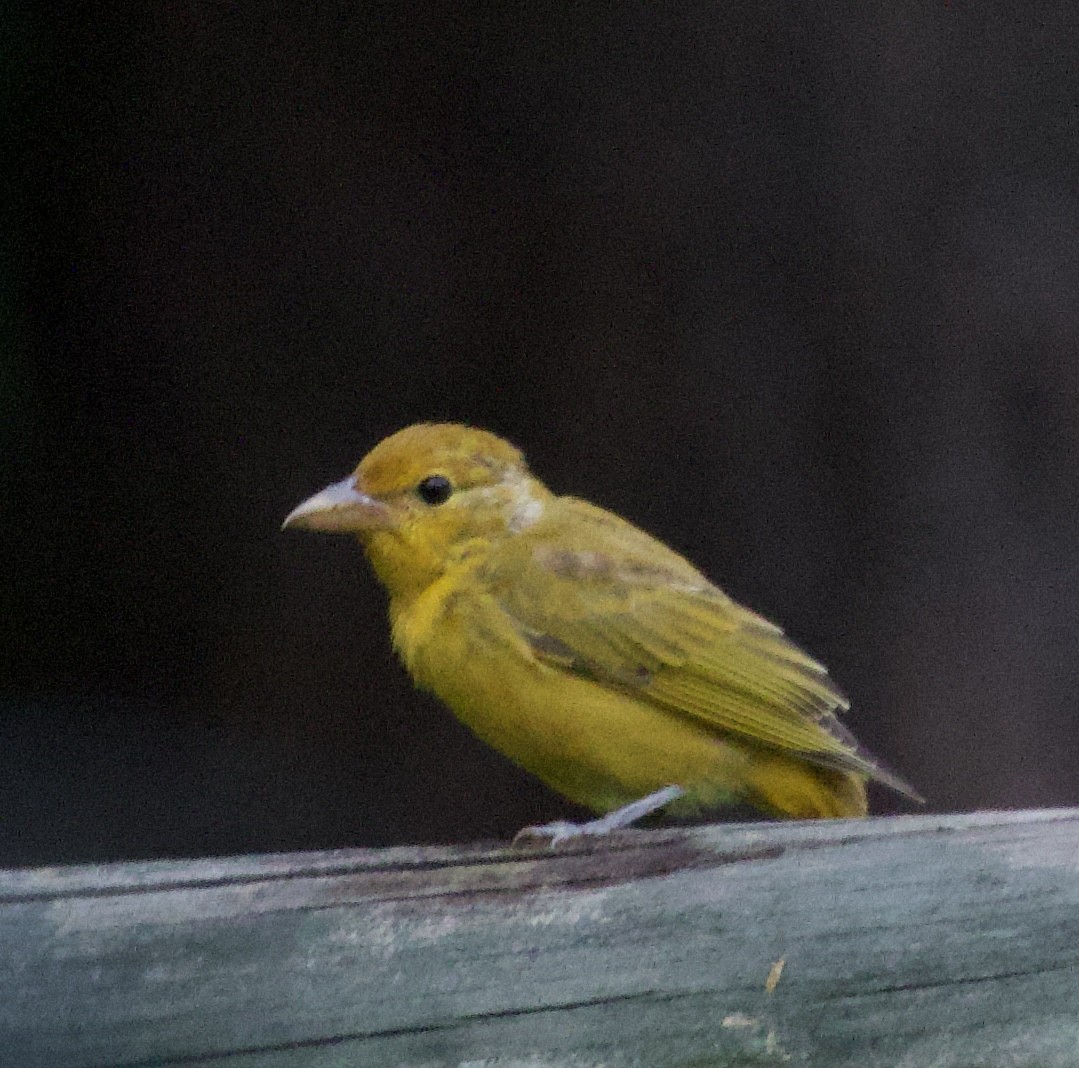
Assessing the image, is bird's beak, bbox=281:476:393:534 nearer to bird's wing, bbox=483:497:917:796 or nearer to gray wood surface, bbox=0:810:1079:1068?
bird's wing, bbox=483:497:917:796

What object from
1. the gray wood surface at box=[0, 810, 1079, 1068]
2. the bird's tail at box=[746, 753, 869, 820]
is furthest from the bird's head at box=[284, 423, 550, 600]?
the gray wood surface at box=[0, 810, 1079, 1068]

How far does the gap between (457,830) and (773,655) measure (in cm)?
133

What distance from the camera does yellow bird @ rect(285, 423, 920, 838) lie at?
276cm

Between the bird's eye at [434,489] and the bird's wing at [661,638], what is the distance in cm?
18

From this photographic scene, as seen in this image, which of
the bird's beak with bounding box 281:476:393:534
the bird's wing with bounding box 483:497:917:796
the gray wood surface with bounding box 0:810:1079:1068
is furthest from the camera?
the bird's wing with bounding box 483:497:917:796

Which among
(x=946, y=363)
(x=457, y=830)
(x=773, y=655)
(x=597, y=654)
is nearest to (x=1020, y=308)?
(x=946, y=363)

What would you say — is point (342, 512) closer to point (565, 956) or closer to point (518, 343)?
point (518, 343)

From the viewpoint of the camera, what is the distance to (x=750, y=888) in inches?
67.9

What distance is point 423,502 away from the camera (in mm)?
2881

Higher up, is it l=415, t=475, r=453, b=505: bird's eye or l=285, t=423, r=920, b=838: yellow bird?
l=415, t=475, r=453, b=505: bird's eye

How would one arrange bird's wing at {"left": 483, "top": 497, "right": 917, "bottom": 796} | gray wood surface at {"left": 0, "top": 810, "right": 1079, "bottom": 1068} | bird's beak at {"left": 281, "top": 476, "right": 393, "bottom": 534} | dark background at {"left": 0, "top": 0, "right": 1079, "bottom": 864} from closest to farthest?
gray wood surface at {"left": 0, "top": 810, "right": 1079, "bottom": 1068}, bird's beak at {"left": 281, "top": 476, "right": 393, "bottom": 534}, bird's wing at {"left": 483, "top": 497, "right": 917, "bottom": 796}, dark background at {"left": 0, "top": 0, "right": 1079, "bottom": 864}

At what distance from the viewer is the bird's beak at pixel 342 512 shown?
2.72 m

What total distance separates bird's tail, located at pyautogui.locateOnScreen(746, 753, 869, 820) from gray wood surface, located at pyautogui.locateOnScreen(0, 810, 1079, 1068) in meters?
1.03

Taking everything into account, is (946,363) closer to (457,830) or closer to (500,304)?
(500,304)
